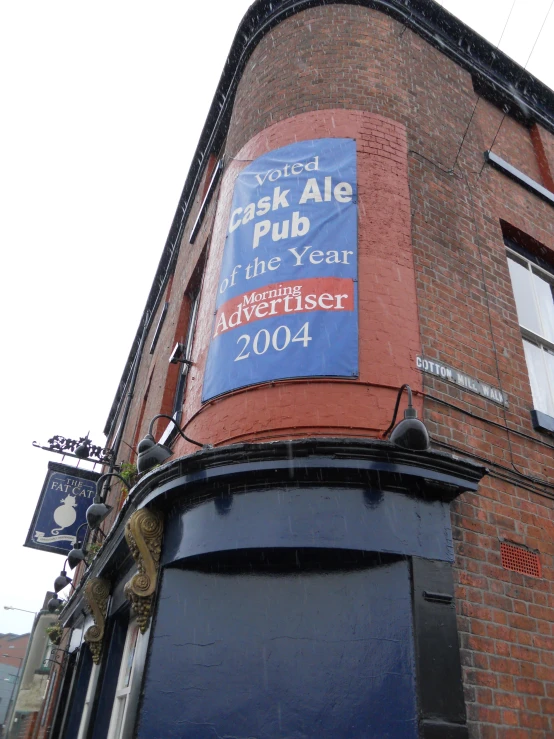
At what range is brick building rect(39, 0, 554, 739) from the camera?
3.74m

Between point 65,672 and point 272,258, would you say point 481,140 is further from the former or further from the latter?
point 65,672

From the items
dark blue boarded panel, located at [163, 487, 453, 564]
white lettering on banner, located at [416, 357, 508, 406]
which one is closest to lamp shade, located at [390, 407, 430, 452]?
dark blue boarded panel, located at [163, 487, 453, 564]

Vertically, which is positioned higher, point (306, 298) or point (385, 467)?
point (306, 298)

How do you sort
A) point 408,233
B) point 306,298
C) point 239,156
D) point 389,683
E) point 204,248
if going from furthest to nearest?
1. point 204,248
2. point 239,156
3. point 408,233
4. point 306,298
5. point 389,683

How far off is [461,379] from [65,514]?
332 inches

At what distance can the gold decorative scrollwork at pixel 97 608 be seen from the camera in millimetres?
6945

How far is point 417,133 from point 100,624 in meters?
6.65

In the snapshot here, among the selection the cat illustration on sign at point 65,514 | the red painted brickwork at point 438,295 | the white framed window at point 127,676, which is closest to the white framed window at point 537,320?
the red painted brickwork at point 438,295

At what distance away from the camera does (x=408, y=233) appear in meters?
5.58

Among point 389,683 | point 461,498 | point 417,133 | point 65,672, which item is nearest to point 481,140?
point 417,133

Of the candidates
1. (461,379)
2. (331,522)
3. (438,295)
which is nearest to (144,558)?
(331,522)

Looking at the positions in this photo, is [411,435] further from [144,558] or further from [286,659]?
[144,558]

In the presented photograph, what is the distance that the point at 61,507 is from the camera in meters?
11.0

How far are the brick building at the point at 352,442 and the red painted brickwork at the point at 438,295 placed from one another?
3 centimetres
